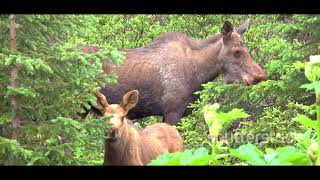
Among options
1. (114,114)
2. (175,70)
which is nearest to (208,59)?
(175,70)

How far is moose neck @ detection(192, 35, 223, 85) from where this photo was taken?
1249cm

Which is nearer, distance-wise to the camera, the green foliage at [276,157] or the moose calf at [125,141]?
the green foliage at [276,157]

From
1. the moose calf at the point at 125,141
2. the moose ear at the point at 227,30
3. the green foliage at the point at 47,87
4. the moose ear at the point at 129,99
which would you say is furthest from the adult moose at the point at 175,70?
the green foliage at the point at 47,87

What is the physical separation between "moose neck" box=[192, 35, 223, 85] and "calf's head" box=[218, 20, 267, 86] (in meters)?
0.16

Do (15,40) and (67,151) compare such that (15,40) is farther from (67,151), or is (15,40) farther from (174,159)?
(174,159)

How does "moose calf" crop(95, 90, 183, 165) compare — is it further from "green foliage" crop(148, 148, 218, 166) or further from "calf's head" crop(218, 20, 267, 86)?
"green foliage" crop(148, 148, 218, 166)

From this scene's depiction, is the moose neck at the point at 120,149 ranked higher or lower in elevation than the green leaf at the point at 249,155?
higher

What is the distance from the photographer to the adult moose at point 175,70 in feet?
39.2

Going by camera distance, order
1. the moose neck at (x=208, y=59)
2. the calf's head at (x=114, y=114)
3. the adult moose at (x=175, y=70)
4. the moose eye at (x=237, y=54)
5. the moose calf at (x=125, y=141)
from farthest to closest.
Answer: the moose neck at (x=208, y=59), the moose eye at (x=237, y=54), the adult moose at (x=175, y=70), the moose calf at (x=125, y=141), the calf's head at (x=114, y=114)

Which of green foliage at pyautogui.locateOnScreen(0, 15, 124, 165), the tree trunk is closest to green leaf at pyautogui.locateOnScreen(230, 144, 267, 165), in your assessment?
green foliage at pyautogui.locateOnScreen(0, 15, 124, 165)

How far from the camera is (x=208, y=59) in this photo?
41.5ft

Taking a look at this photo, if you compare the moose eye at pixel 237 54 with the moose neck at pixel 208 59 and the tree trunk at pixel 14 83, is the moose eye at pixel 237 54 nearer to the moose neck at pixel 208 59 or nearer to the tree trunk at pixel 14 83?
the moose neck at pixel 208 59
